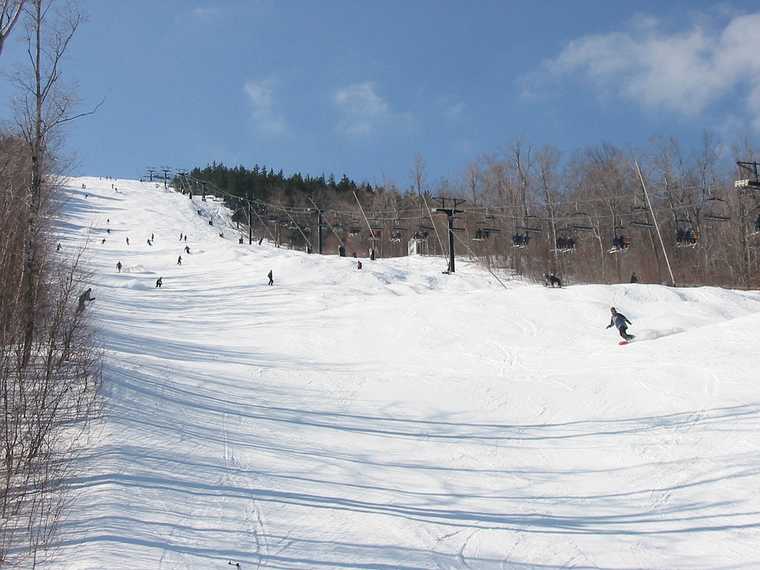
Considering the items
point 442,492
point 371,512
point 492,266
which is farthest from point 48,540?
point 492,266

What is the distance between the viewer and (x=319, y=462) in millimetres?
9602

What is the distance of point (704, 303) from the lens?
25.6 meters

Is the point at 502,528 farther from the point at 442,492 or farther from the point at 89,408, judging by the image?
the point at 89,408

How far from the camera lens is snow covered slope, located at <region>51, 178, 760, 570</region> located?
6797 mm

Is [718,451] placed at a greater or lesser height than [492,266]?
lesser

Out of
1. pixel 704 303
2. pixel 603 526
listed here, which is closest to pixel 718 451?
pixel 603 526

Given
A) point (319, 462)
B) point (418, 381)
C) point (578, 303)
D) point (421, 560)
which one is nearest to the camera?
point (421, 560)

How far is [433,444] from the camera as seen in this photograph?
36.4ft

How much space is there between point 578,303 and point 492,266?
105ft

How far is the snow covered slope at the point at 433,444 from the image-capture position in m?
6.80

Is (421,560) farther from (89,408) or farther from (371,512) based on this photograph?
(89,408)

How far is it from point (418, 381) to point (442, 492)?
7365mm

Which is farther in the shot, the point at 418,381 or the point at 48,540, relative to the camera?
the point at 418,381

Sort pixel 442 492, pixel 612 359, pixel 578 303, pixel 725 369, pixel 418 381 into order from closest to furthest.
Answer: pixel 442 492
pixel 725 369
pixel 418 381
pixel 612 359
pixel 578 303
